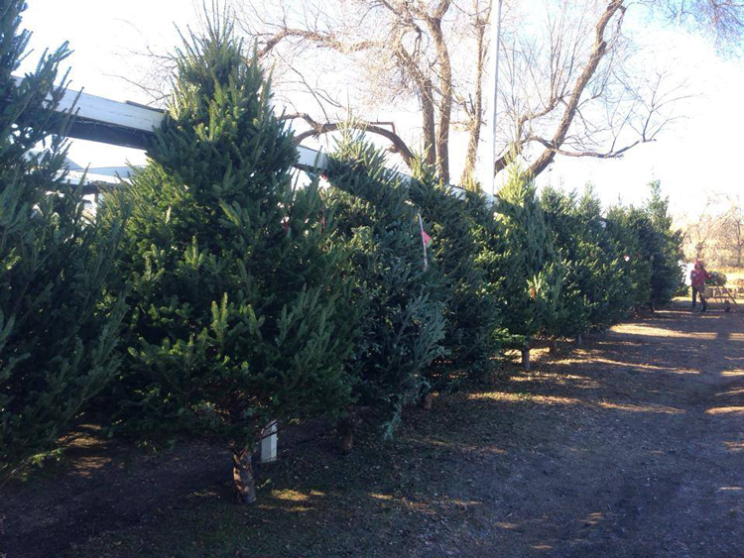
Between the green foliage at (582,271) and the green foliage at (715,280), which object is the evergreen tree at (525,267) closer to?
the green foliage at (582,271)

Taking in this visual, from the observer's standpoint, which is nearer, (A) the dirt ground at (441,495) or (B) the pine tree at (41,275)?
(B) the pine tree at (41,275)

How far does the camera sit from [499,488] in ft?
18.5

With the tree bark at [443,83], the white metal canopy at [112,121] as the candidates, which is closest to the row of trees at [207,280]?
the white metal canopy at [112,121]

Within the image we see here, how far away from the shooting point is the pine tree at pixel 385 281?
574cm

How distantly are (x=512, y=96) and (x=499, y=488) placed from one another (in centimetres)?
1229

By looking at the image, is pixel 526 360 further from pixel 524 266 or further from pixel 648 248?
pixel 648 248

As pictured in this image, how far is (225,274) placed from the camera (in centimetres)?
414

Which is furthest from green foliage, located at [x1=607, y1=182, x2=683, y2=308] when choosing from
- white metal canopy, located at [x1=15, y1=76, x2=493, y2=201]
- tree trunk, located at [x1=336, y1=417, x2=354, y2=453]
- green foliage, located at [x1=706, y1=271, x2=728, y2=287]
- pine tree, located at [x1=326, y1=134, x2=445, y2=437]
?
white metal canopy, located at [x1=15, y1=76, x2=493, y2=201]

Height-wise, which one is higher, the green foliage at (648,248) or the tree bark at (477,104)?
the tree bark at (477,104)

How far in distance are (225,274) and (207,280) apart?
0.13 m

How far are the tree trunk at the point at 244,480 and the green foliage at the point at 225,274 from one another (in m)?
0.31

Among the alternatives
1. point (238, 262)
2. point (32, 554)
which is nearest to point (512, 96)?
point (238, 262)

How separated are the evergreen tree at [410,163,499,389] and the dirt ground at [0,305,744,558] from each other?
2.46 feet

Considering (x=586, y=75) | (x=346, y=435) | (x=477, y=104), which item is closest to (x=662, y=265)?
(x=586, y=75)
